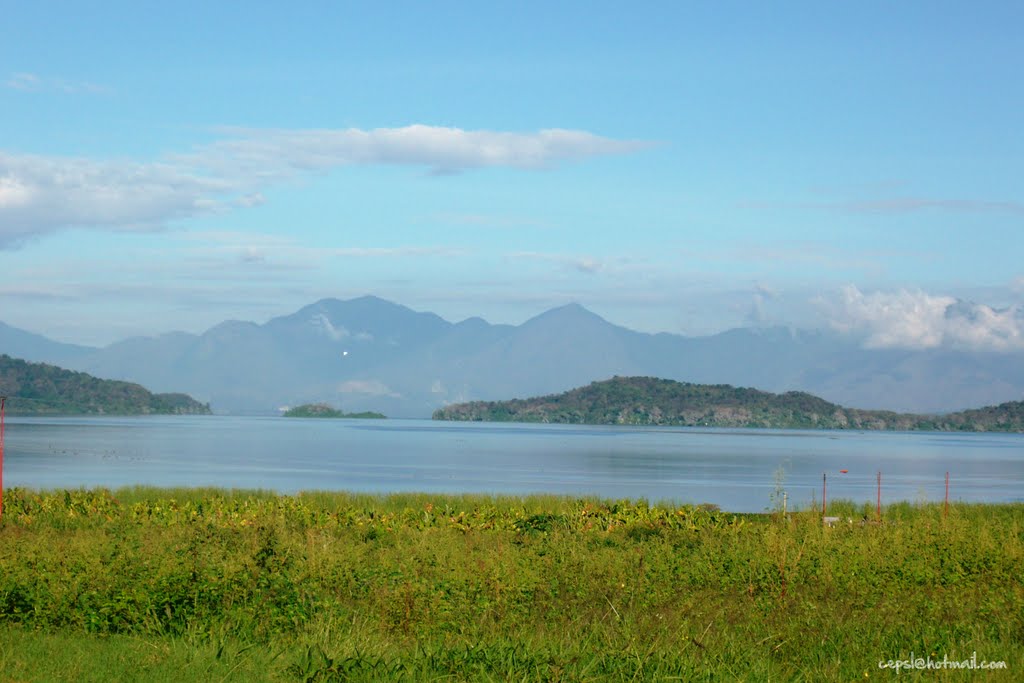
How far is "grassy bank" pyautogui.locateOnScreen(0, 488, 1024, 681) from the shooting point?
10.6m

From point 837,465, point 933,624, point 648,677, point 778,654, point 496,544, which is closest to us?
point 648,677

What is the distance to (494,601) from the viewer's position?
14.6 metres

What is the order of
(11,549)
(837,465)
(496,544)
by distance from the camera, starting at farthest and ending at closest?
(837,465) → (496,544) → (11,549)

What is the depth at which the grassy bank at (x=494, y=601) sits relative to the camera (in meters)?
10.6

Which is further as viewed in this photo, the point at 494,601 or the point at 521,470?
the point at 521,470

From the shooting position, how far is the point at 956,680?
10641 mm

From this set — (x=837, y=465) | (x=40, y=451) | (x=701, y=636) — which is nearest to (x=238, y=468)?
(x=40, y=451)

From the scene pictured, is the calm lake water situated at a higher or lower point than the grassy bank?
lower

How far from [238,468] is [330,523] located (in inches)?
1955

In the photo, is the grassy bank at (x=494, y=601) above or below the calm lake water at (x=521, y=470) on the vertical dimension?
above

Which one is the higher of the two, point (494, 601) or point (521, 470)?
point (494, 601)

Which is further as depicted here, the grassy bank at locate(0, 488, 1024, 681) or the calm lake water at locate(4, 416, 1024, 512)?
the calm lake water at locate(4, 416, 1024, 512)

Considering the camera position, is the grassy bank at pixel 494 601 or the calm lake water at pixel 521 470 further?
the calm lake water at pixel 521 470

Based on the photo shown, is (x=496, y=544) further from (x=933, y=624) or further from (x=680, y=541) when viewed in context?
(x=933, y=624)
